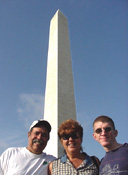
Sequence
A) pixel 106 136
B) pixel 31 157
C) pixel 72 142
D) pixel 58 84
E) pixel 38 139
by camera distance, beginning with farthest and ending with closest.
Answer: pixel 58 84
pixel 38 139
pixel 31 157
pixel 72 142
pixel 106 136

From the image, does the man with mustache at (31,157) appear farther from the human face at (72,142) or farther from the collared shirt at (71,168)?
the human face at (72,142)

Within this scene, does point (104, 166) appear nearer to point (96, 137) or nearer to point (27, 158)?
point (96, 137)

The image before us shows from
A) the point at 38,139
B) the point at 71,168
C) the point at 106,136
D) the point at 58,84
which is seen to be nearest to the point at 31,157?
the point at 38,139

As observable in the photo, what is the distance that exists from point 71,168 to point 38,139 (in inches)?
27.8

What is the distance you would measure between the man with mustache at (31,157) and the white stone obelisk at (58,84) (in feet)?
19.6

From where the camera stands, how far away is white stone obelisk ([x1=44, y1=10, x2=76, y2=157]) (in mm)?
9781

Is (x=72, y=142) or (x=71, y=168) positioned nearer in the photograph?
(x=71, y=168)

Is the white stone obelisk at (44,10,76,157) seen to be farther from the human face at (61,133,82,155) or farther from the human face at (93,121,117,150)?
the human face at (93,121,117,150)

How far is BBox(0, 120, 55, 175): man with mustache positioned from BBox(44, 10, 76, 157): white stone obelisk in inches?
236

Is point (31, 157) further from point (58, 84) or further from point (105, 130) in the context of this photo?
point (58, 84)

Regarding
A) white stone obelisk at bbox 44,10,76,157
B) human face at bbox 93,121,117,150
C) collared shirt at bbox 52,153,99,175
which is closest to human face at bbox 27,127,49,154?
collared shirt at bbox 52,153,99,175

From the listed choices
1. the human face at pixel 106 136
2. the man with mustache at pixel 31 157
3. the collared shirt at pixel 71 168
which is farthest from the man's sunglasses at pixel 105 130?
the man with mustache at pixel 31 157

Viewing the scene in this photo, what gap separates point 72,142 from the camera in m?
2.97

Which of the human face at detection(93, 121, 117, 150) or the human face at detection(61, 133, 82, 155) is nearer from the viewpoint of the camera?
the human face at detection(93, 121, 117, 150)
